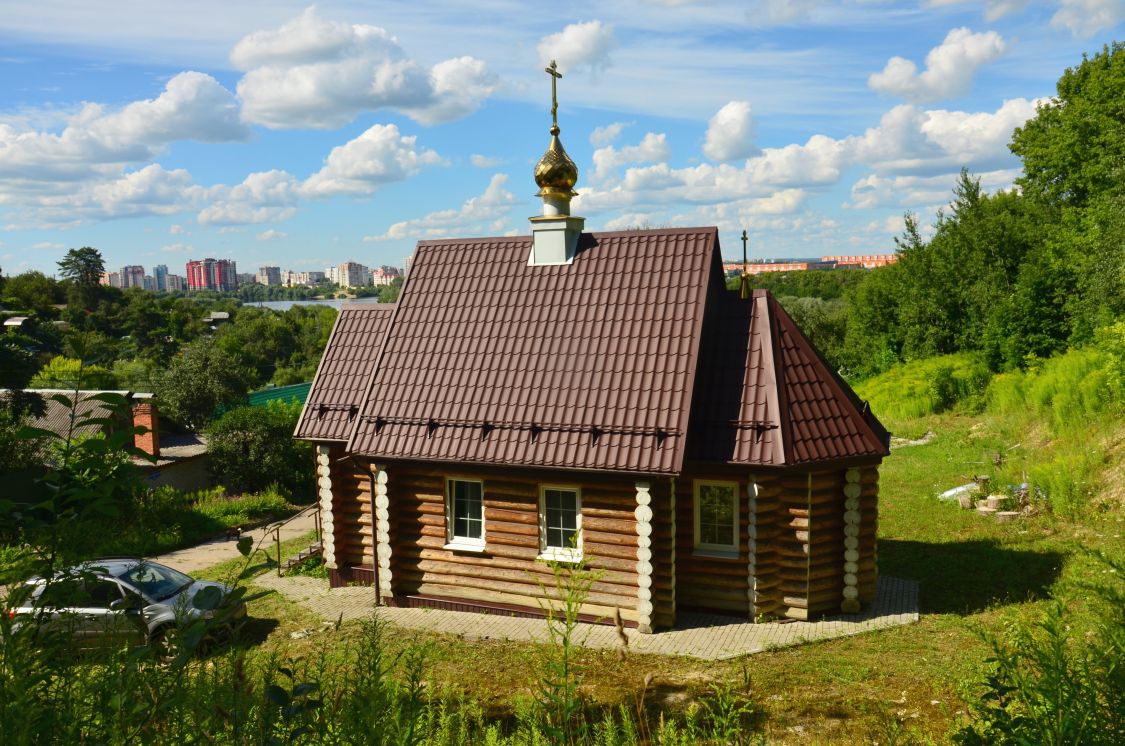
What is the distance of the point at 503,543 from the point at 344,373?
469 centimetres

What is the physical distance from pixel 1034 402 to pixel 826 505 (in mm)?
13994

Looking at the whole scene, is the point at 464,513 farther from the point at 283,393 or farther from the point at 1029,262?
the point at 283,393

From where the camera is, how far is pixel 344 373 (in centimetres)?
1485

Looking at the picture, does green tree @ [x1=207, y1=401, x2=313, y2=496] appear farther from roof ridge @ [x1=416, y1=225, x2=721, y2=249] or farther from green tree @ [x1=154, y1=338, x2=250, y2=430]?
roof ridge @ [x1=416, y1=225, x2=721, y2=249]

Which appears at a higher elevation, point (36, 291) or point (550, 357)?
point (36, 291)

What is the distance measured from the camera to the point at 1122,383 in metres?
18.0

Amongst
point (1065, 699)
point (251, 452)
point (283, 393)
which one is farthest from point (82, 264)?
point (1065, 699)

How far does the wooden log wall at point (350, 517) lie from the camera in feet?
46.7

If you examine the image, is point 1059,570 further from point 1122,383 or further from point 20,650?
point 20,650

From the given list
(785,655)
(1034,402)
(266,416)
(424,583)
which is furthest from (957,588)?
(266,416)

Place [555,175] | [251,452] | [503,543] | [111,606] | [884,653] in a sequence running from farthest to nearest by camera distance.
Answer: [251,452], [555,175], [503,543], [884,653], [111,606]

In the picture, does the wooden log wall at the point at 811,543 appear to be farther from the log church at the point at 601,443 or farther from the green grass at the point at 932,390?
the green grass at the point at 932,390

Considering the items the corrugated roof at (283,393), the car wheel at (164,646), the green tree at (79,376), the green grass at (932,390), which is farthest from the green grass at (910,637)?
the corrugated roof at (283,393)

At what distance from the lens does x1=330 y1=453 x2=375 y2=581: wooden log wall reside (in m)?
14.2
